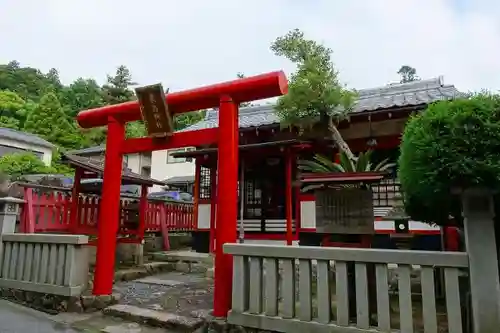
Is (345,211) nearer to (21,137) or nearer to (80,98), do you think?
(21,137)

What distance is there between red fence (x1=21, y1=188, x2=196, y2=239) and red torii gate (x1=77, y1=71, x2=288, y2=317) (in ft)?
8.18

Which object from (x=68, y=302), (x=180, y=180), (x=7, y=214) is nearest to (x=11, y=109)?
(x=180, y=180)

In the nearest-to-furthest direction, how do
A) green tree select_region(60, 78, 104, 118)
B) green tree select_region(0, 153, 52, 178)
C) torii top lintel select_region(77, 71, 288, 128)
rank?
torii top lintel select_region(77, 71, 288, 128) < green tree select_region(0, 153, 52, 178) < green tree select_region(60, 78, 104, 118)

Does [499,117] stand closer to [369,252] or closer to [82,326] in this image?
[369,252]

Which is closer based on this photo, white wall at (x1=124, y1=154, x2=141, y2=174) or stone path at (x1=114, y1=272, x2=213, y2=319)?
stone path at (x1=114, y1=272, x2=213, y2=319)

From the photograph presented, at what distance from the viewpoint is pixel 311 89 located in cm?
775

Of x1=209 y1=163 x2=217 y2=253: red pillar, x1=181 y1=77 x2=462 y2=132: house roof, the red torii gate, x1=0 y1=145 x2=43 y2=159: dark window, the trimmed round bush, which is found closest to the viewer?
the trimmed round bush

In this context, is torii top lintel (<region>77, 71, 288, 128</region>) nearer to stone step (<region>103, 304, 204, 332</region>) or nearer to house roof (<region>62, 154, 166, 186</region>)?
house roof (<region>62, 154, 166, 186</region>)

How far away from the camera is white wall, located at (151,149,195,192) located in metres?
26.2

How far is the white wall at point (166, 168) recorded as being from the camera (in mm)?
26192

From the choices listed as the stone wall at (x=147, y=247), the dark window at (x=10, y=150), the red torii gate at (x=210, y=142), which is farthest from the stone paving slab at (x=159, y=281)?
the dark window at (x=10, y=150)

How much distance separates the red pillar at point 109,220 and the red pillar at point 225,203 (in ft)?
6.09

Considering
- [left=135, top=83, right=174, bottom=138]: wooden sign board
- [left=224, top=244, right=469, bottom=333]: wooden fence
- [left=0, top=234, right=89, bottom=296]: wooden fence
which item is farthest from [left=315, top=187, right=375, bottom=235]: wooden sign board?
[left=0, top=234, right=89, bottom=296]: wooden fence

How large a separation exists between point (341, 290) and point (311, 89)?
5.23 metres
